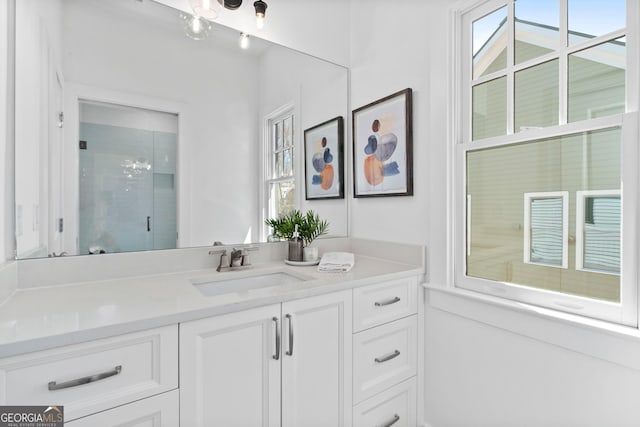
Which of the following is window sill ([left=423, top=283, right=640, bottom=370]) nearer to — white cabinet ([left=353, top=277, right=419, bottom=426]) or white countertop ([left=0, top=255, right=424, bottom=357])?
white cabinet ([left=353, top=277, right=419, bottom=426])

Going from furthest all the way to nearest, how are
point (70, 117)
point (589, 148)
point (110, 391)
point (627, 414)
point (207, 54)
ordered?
point (207, 54), point (70, 117), point (589, 148), point (627, 414), point (110, 391)

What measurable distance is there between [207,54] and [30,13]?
0.66 m

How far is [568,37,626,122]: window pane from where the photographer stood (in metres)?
1.03

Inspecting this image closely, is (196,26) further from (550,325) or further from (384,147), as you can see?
(550,325)

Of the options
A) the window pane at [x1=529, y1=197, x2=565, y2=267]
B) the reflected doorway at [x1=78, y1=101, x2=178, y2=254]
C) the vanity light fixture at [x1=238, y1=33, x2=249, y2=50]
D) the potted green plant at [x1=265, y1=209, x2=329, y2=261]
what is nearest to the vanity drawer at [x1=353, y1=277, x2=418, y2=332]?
the potted green plant at [x1=265, y1=209, x2=329, y2=261]

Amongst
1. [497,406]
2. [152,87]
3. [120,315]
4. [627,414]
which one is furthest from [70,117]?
[627,414]

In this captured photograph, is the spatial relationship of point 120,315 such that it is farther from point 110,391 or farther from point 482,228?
point 482,228

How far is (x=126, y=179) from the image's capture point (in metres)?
1.34

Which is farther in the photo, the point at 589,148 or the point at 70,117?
the point at 70,117

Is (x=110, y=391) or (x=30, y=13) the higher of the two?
(x=30, y=13)

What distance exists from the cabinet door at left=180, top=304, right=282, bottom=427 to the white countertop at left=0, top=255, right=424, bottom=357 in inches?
1.9

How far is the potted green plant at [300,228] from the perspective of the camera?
1.74 m

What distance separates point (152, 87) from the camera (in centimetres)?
142

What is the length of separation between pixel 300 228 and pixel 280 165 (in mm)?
Answer: 392
